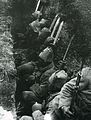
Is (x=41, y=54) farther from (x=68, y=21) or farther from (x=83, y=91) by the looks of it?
(x=83, y=91)

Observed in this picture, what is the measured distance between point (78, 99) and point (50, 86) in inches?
76.2

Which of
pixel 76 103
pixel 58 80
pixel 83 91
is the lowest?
pixel 58 80

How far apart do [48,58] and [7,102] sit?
7.91 feet

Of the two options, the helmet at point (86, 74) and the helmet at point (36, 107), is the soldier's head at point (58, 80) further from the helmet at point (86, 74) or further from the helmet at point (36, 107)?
the helmet at point (86, 74)

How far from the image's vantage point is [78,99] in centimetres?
501

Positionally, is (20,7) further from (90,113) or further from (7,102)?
(90,113)

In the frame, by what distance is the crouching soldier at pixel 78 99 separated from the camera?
16.3 ft

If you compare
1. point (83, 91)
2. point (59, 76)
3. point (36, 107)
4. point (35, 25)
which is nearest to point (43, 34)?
point (35, 25)

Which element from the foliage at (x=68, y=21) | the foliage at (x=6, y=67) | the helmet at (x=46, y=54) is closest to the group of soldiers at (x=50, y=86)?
the helmet at (x=46, y=54)

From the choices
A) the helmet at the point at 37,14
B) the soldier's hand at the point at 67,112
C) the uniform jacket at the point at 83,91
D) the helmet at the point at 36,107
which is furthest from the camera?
the helmet at the point at 37,14

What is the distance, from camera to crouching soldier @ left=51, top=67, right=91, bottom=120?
4953 mm

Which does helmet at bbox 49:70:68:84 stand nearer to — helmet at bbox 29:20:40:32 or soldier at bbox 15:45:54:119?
soldier at bbox 15:45:54:119

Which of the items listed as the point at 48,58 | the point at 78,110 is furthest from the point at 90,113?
the point at 48,58

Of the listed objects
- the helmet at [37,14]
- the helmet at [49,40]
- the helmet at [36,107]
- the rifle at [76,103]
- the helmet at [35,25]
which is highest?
the helmet at [37,14]
